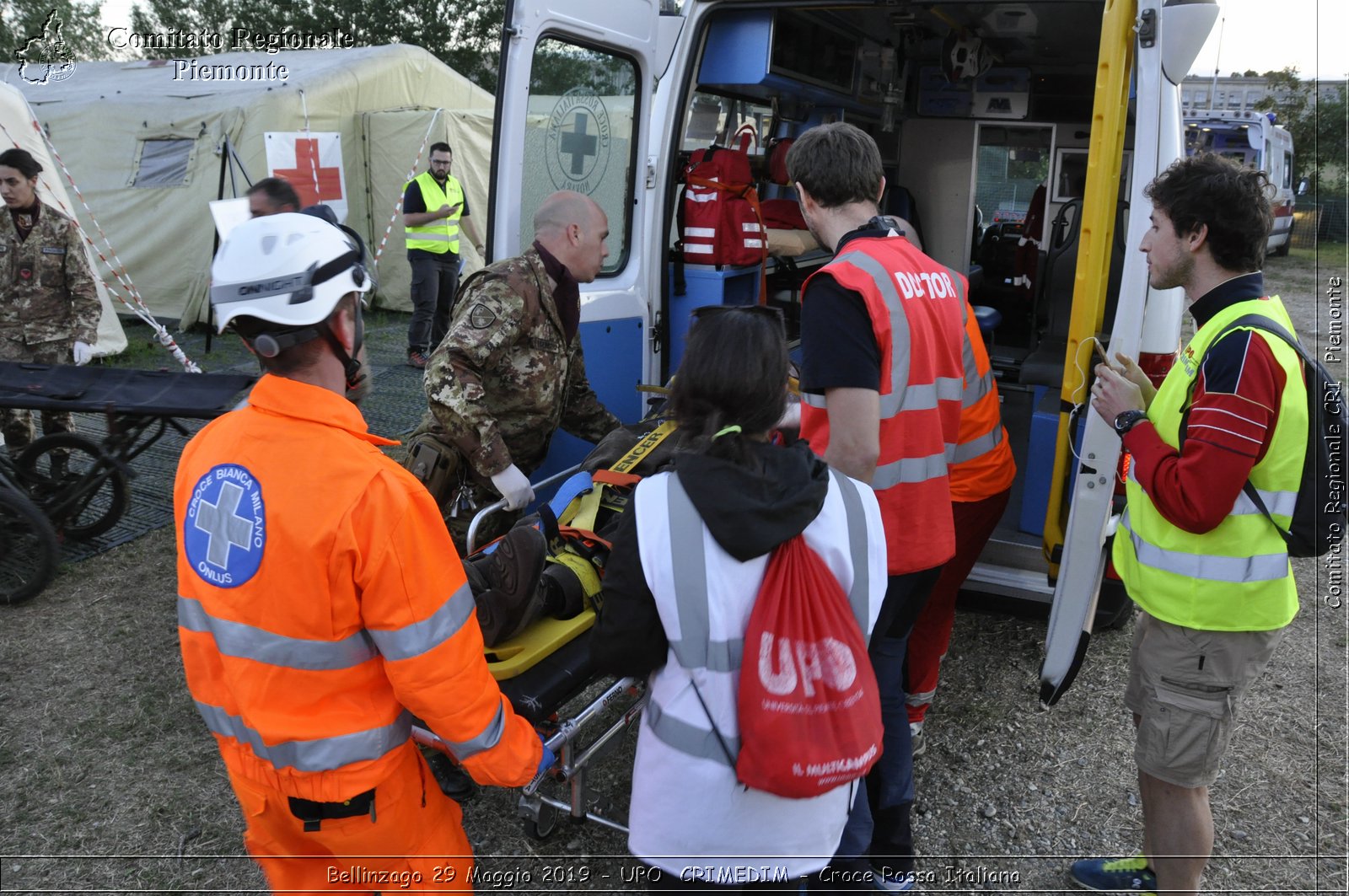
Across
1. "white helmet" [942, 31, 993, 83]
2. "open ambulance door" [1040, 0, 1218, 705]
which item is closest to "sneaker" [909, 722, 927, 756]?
"open ambulance door" [1040, 0, 1218, 705]

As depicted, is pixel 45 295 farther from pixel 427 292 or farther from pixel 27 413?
pixel 427 292

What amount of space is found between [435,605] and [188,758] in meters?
2.20

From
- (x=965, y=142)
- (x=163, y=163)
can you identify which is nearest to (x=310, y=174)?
(x=163, y=163)

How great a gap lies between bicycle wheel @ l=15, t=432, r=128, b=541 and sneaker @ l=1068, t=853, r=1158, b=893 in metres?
4.33

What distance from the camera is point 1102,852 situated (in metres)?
2.76

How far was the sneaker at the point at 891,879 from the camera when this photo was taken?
2486mm

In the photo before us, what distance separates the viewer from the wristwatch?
2184 mm

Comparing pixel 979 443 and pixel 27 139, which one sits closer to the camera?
pixel 979 443

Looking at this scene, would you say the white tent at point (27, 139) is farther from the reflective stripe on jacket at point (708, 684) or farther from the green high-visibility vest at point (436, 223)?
the reflective stripe on jacket at point (708, 684)

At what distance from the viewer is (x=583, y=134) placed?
358 cm

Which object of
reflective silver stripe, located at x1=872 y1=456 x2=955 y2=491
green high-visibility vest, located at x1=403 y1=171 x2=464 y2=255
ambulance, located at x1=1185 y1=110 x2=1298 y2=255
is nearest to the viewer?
reflective silver stripe, located at x1=872 y1=456 x2=955 y2=491

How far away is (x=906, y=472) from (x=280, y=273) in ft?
4.94

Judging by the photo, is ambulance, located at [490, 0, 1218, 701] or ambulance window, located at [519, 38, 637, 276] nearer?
ambulance, located at [490, 0, 1218, 701]

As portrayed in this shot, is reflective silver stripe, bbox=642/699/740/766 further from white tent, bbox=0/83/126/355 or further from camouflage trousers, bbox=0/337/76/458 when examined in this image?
white tent, bbox=0/83/126/355
